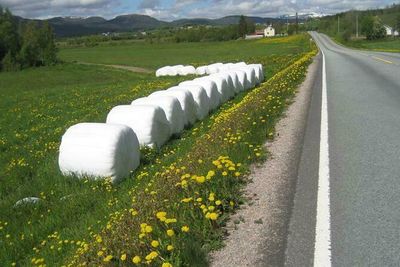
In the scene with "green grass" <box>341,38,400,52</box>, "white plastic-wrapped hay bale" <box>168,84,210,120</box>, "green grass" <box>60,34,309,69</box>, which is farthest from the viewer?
"green grass" <box>60,34,309,69</box>

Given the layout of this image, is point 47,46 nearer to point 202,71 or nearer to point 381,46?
point 202,71

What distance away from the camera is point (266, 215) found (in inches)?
207

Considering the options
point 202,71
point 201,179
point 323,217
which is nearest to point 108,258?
point 201,179

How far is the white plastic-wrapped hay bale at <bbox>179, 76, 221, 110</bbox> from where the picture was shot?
528 inches

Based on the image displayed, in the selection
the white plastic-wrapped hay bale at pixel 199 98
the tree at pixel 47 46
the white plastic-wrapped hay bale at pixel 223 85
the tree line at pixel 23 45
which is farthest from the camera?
the tree at pixel 47 46

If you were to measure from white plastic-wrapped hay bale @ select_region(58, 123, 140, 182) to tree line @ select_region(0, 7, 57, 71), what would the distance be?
55.9 m

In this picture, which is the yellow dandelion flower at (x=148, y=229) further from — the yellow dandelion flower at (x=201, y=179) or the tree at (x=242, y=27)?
the tree at (x=242, y=27)

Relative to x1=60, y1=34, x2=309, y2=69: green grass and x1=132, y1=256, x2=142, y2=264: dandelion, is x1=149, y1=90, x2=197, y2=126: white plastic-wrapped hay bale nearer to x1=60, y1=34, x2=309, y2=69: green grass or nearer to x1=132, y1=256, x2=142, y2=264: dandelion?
x1=132, y1=256, x2=142, y2=264: dandelion

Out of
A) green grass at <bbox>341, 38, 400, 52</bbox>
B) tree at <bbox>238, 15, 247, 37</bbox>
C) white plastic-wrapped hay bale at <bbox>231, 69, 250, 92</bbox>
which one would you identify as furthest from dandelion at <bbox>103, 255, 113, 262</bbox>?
tree at <bbox>238, 15, 247, 37</bbox>

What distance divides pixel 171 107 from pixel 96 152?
3.06 m

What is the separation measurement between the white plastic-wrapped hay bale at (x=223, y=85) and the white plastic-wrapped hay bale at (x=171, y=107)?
4.57 meters

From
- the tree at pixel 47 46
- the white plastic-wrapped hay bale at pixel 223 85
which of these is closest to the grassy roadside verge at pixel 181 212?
the white plastic-wrapped hay bale at pixel 223 85

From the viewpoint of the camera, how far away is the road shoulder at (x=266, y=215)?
14.3 ft

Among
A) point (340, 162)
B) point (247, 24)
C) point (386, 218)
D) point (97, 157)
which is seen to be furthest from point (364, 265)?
point (247, 24)
